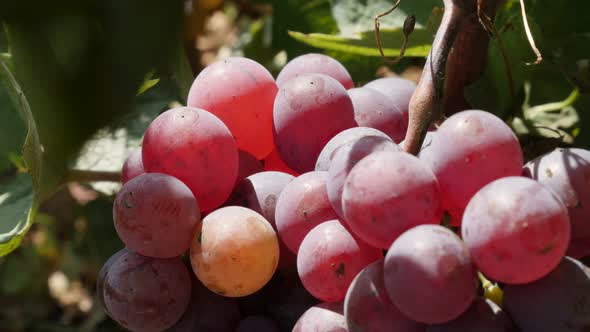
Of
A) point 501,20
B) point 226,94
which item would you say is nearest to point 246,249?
point 226,94

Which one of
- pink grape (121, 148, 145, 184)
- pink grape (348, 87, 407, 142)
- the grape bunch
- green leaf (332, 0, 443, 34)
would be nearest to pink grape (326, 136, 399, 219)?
the grape bunch

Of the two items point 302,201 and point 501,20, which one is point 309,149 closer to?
point 302,201

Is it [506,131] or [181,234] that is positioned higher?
[506,131]

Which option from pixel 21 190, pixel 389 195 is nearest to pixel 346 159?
pixel 389 195

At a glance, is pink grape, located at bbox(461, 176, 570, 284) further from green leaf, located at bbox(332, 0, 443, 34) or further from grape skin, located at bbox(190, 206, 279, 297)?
green leaf, located at bbox(332, 0, 443, 34)

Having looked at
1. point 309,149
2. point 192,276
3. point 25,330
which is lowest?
point 25,330

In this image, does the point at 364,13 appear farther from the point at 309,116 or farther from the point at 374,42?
the point at 309,116
